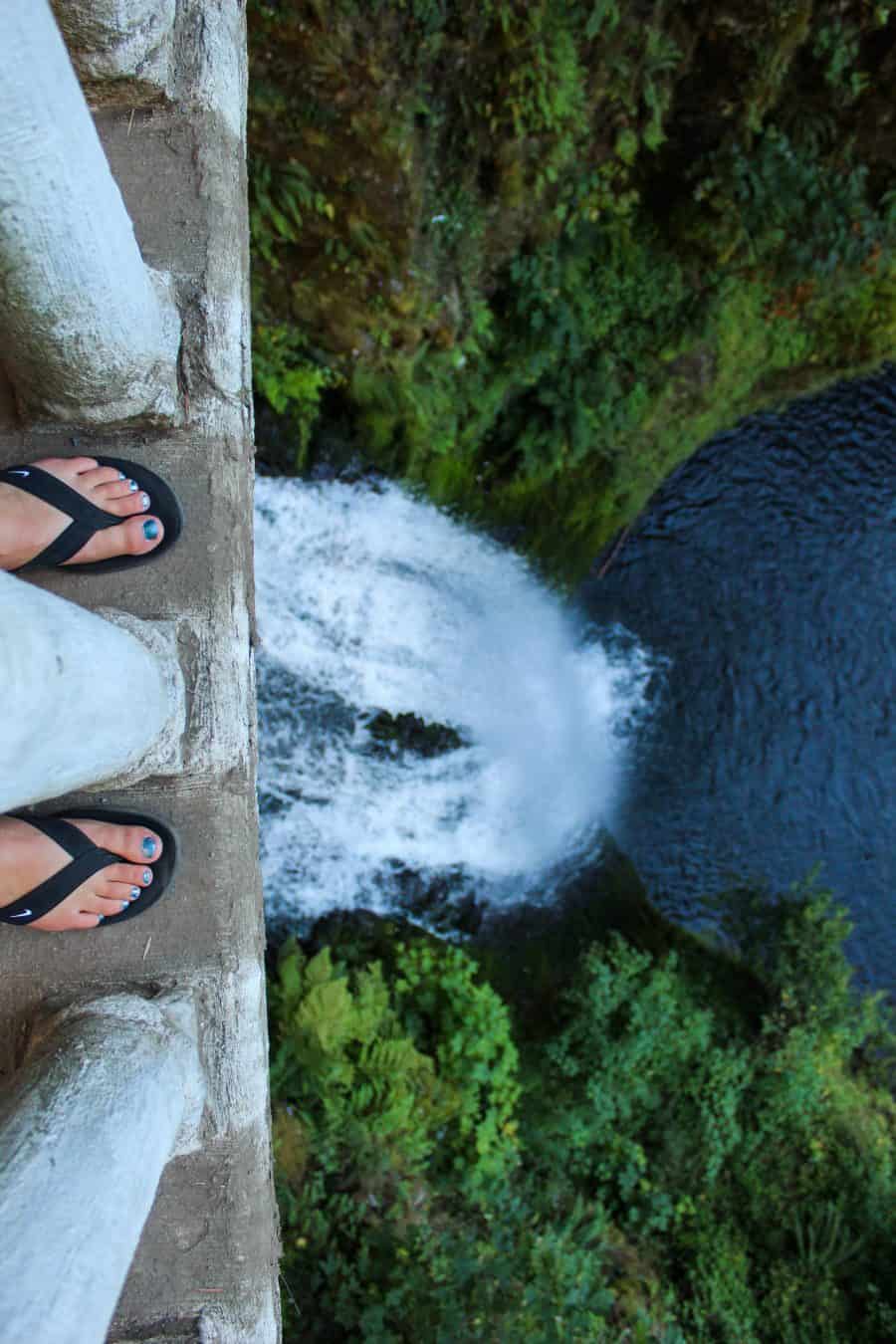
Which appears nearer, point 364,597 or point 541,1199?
point 541,1199

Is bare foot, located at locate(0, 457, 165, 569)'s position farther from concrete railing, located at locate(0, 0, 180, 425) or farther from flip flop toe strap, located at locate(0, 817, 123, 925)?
flip flop toe strap, located at locate(0, 817, 123, 925)

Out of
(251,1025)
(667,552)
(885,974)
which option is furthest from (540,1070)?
(667,552)

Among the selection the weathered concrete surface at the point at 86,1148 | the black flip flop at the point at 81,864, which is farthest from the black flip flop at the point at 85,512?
the weathered concrete surface at the point at 86,1148

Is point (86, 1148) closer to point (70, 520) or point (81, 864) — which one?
point (81, 864)

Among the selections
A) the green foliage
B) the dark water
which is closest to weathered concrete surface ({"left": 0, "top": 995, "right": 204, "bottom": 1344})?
the green foliage

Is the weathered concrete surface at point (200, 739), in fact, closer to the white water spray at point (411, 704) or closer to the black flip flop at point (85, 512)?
the black flip flop at point (85, 512)

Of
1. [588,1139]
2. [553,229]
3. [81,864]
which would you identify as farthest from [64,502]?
[588,1139]

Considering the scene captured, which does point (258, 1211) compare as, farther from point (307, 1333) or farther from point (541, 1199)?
point (541, 1199)
